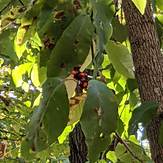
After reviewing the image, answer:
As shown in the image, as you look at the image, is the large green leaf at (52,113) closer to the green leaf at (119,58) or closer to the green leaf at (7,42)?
the green leaf at (119,58)

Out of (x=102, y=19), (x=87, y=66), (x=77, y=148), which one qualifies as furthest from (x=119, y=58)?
(x=77, y=148)

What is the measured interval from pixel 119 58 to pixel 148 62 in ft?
0.52

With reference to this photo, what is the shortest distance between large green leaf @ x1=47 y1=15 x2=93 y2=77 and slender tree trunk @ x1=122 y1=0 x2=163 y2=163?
0.31 m

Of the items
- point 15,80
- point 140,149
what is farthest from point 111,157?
point 15,80

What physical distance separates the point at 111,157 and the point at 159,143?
42 cm

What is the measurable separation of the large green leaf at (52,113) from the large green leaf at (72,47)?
0.03 meters

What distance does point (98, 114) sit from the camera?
0.74 metres

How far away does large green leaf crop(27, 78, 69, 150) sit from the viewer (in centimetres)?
75

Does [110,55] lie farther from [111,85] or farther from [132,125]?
[111,85]

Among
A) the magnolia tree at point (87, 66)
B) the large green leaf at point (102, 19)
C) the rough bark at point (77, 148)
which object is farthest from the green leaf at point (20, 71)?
the rough bark at point (77, 148)

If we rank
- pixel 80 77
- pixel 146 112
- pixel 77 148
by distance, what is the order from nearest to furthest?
pixel 80 77, pixel 146 112, pixel 77 148

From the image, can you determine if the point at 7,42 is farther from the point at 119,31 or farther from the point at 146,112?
the point at 146,112

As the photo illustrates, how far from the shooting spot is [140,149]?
3.47 feet

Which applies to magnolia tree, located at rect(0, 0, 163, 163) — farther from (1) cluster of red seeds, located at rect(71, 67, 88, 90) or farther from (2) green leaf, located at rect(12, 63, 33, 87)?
(2) green leaf, located at rect(12, 63, 33, 87)
